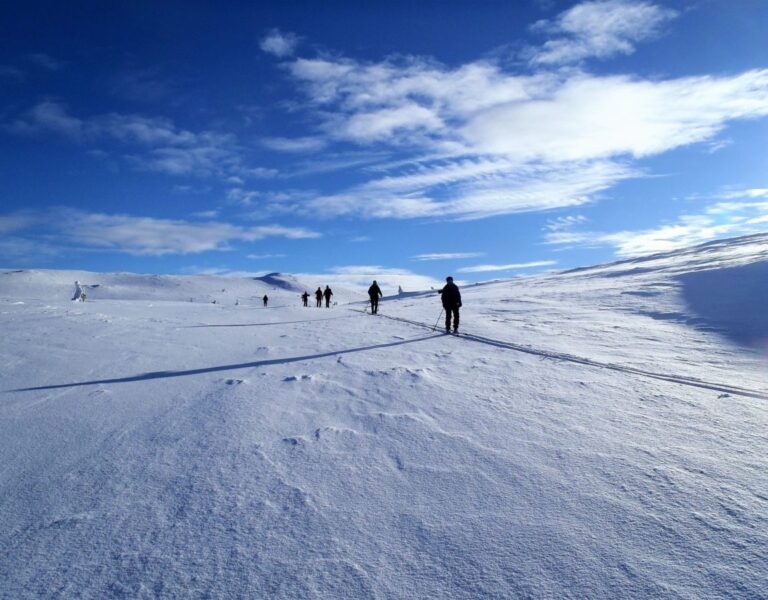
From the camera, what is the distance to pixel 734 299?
2192 centimetres

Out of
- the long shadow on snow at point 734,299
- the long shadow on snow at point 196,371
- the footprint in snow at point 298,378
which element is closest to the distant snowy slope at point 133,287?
the long shadow on snow at point 734,299

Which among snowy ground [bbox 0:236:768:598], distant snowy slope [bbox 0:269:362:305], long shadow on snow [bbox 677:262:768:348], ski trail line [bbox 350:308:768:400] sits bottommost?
snowy ground [bbox 0:236:768:598]

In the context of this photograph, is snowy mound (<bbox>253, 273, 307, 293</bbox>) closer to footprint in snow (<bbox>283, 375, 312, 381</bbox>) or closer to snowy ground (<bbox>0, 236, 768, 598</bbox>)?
footprint in snow (<bbox>283, 375, 312, 381</bbox>)

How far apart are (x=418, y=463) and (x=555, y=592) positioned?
6.18 feet

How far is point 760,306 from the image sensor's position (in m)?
19.5

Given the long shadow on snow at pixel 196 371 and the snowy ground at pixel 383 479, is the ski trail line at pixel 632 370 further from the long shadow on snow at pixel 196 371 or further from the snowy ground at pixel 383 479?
the long shadow on snow at pixel 196 371

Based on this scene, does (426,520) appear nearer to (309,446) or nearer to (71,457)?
(309,446)

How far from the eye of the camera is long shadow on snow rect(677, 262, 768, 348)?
1513 cm

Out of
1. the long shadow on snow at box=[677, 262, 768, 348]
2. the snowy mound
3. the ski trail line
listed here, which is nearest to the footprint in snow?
the ski trail line

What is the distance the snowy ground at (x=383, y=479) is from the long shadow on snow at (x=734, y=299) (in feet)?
21.4

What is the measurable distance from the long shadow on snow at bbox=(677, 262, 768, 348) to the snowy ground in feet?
21.4

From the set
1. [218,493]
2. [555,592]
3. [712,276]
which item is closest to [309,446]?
[218,493]

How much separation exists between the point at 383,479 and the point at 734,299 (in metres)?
23.9

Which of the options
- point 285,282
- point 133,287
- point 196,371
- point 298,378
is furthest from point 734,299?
point 285,282
